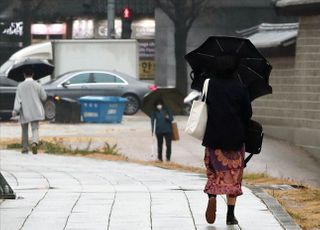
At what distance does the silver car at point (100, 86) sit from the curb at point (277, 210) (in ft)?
70.9

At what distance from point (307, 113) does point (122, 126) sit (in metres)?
7.50

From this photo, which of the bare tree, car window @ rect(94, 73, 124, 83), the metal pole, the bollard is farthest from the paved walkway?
the metal pole

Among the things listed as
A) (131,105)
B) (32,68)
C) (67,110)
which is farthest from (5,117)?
(32,68)

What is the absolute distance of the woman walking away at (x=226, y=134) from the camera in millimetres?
9789

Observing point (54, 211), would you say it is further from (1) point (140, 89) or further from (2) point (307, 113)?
(1) point (140, 89)

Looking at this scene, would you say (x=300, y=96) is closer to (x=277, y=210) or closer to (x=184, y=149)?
(x=184, y=149)

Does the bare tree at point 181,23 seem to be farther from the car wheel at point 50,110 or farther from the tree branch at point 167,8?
the car wheel at point 50,110

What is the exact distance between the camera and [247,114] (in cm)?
990

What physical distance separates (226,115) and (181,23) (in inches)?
1255

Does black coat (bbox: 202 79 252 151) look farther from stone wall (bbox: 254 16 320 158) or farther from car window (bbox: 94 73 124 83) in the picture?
car window (bbox: 94 73 124 83)

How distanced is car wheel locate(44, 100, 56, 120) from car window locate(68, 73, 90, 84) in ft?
7.76

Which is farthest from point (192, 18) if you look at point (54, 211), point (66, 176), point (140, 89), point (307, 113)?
point (54, 211)

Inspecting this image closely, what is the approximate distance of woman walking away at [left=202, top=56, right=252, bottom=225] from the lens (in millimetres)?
9789

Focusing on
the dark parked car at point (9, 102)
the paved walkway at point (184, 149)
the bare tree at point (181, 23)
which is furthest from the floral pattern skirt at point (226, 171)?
the bare tree at point (181, 23)
